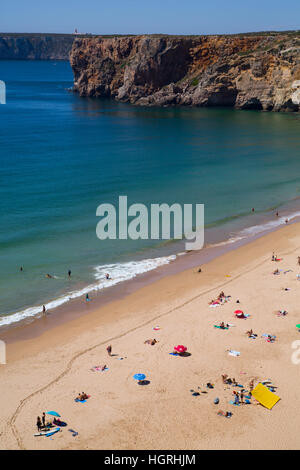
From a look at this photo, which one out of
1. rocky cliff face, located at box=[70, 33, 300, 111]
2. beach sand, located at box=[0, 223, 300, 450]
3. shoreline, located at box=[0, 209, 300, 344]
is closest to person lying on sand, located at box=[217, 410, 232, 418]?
beach sand, located at box=[0, 223, 300, 450]

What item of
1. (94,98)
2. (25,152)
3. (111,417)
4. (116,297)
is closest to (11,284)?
(116,297)

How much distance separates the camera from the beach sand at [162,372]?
16.0 meters

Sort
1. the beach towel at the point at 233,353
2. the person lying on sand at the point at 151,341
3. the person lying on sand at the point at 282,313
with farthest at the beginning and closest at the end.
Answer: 1. the person lying on sand at the point at 282,313
2. the person lying on sand at the point at 151,341
3. the beach towel at the point at 233,353

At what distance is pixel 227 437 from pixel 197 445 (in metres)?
1.08

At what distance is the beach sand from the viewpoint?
1597cm

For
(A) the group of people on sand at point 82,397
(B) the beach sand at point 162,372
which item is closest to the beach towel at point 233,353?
(B) the beach sand at point 162,372

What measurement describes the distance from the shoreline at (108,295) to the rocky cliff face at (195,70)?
227ft

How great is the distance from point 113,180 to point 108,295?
993 inches

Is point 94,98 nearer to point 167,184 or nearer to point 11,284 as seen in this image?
point 167,184

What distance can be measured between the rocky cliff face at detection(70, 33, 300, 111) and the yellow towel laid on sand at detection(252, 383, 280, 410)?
281ft

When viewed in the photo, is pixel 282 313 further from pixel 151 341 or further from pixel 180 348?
pixel 151 341

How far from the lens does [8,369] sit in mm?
20188

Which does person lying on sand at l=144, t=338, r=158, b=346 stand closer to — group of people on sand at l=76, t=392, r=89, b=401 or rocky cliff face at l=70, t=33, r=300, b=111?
group of people on sand at l=76, t=392, r=89, b=401

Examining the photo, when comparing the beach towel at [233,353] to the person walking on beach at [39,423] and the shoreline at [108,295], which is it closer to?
the shoreline at [108,295]
